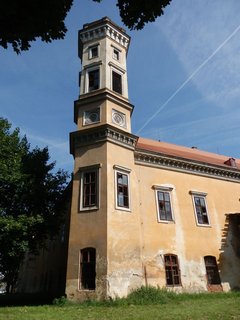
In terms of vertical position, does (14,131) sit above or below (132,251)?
above

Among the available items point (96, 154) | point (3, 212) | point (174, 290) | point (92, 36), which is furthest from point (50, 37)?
point (92, 36)

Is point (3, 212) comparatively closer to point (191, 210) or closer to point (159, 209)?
point (159, 209)

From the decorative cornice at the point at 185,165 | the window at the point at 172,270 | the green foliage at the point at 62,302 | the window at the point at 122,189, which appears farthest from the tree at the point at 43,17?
the window at the point at 172,270

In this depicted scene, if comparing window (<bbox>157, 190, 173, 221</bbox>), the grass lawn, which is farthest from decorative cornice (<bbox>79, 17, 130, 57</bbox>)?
the grass lawn

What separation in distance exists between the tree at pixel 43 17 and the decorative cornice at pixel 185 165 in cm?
1235

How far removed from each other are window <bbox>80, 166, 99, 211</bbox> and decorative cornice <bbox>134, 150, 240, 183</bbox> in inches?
138

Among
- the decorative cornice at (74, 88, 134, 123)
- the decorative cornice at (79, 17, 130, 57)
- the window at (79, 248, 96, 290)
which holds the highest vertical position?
the decorative cornice at (79, 17, 130, 57)

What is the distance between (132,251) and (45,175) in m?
8.40

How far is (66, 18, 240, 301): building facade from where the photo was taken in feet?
50.5

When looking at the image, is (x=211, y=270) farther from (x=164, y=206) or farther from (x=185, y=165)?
(x=185, y=165)

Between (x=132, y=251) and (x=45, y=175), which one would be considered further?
(x=45, y=175)

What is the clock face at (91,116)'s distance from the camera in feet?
62.6

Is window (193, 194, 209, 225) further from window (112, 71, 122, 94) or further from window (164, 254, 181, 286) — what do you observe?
window (112, 71, 122, 94)

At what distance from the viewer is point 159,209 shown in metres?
18.8
